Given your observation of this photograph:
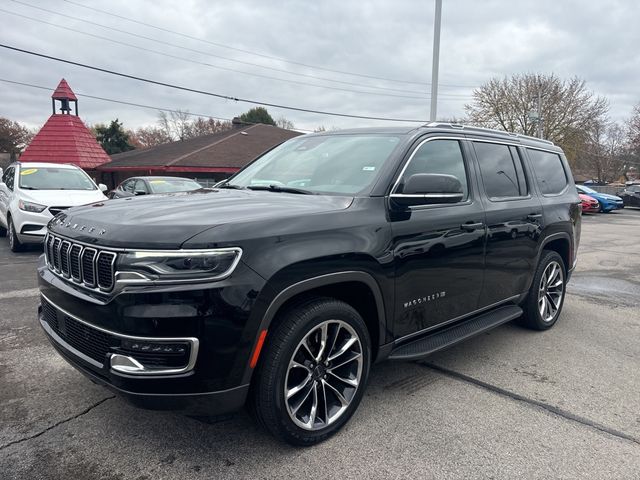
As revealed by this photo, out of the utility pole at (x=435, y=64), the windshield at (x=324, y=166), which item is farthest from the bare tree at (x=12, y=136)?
the windshield at (x=324, y=166)

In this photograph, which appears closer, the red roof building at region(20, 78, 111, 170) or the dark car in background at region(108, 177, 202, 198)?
the dark car in background at region(108, 177, 202, 198)

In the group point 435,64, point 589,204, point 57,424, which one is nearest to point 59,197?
point 57,424

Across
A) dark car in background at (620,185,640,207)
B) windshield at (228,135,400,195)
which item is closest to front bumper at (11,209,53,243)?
windshield at (228,135,400,195)

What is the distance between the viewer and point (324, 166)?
3.63 m

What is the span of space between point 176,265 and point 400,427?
177 cm

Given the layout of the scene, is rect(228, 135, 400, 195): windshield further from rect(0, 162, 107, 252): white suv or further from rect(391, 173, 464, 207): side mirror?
rect(0, 162, 107, 252): white suv

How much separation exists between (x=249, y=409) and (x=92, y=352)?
884mm

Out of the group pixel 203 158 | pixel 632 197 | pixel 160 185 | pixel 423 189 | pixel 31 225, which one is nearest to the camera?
pixel 423 189

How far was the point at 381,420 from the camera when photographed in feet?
10.2

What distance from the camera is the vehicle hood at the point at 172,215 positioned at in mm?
2344

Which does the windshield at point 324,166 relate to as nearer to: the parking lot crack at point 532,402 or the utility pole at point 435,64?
the parking lot crack at point 532,402

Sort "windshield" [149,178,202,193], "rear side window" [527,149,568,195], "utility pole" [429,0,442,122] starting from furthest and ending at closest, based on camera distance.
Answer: "utility pole" [429,0,442,122] < "windshield" [149,178,202,193] < "rear side window" [527,149,568,195]

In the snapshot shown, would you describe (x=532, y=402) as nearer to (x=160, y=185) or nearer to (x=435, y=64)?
(x=160, y=185)

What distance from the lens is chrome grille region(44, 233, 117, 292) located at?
2.37 meters
